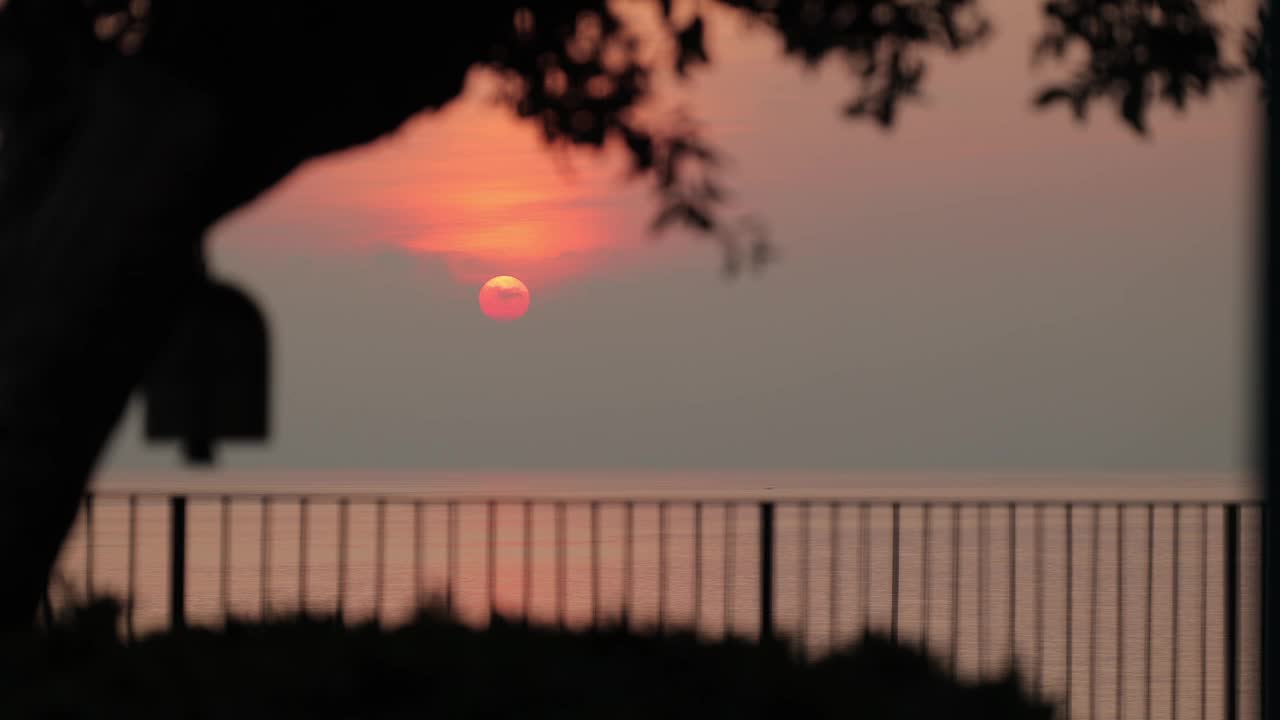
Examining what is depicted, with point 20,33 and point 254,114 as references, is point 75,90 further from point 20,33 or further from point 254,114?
point 254,114

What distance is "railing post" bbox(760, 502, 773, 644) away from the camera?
389 inches

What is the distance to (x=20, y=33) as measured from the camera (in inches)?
308

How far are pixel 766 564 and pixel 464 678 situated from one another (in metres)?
4.45

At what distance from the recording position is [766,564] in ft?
32.5

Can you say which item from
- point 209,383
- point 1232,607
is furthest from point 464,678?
point 1232,607

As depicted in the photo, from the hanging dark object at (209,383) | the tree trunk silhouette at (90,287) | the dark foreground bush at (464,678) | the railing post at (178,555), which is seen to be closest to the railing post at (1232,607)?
the dark foreground bush at (464,678)

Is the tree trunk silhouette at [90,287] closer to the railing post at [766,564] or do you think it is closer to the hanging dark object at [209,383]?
the hanging dark object at [209,383]

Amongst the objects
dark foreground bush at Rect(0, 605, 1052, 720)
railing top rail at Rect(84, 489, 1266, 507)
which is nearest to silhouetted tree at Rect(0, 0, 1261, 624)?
dark foreground bush at Rect(0, 605, 1052, 720)

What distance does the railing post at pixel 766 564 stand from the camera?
9.88 meters

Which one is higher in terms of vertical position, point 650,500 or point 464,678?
point 650,500

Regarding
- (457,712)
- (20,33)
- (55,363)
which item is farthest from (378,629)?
(20,33)

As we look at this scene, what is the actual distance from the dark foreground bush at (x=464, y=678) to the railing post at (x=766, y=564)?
323cm

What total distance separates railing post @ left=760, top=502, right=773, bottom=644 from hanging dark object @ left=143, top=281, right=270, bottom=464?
12.3 feet

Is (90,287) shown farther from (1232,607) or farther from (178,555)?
(1232,607)
